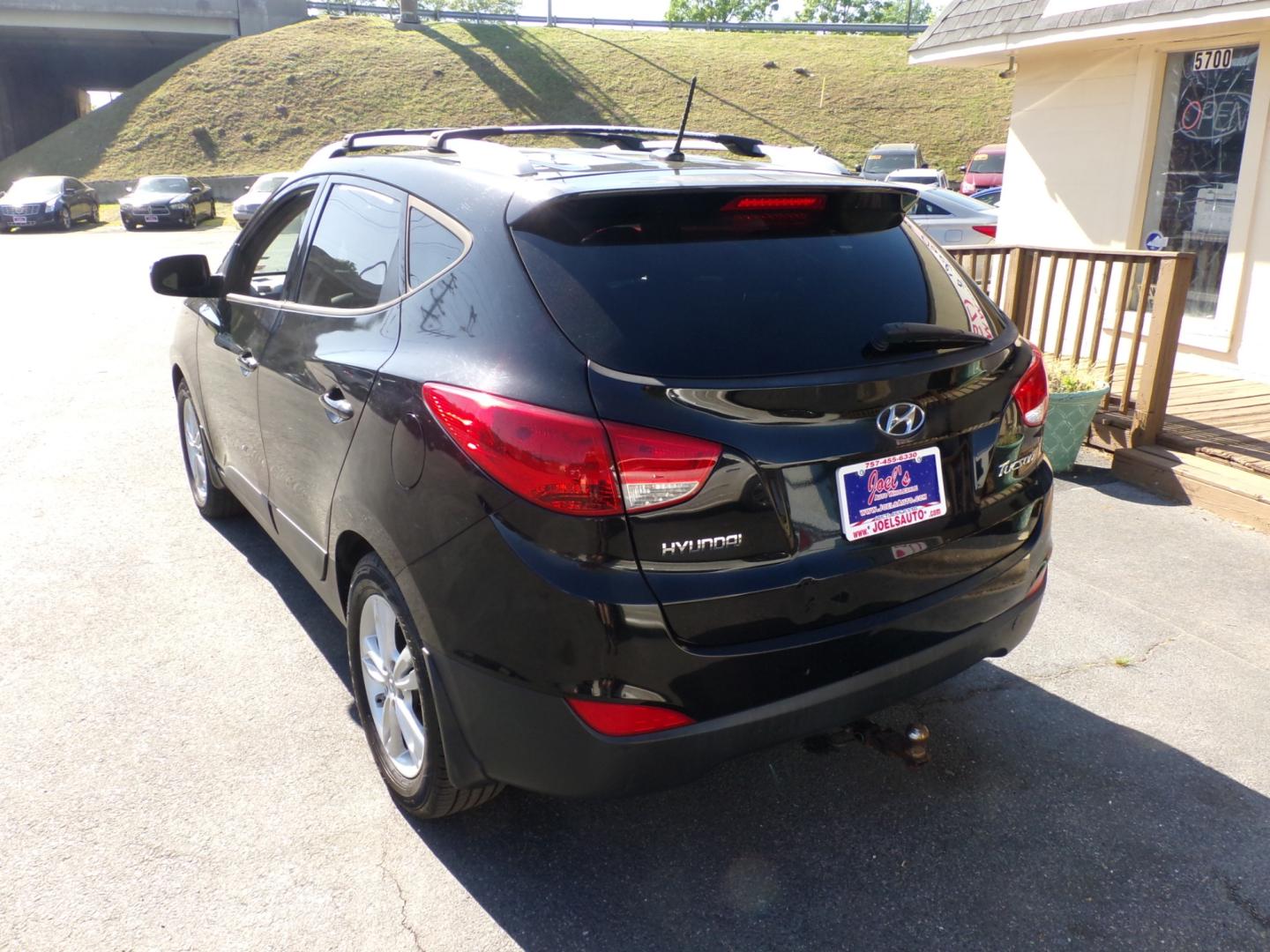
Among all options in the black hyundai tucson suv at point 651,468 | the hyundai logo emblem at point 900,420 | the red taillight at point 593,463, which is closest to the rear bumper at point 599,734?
the black hyundai tucson suv at point 651,468

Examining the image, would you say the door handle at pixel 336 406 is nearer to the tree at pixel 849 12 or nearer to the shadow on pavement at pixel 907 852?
the shadow on pavement at pixel 907 852

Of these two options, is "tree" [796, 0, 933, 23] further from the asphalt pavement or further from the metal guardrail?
the asphalt pavement

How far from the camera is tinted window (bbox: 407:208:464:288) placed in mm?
2725

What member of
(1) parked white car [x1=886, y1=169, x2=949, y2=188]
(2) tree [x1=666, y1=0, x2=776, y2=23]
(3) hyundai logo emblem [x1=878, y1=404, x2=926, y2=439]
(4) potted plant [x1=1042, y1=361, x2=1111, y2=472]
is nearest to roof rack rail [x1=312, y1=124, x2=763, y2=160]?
(3) hyundai logo emblem [x1=878, y1=404, x2=926, y2=439]

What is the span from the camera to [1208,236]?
830 centimetres

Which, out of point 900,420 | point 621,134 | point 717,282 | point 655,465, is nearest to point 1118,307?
point 621,134

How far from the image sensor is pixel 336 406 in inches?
118

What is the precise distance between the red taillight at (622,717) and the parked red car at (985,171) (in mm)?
27412

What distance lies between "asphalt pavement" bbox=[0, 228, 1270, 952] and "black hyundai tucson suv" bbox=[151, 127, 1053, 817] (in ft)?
1.06

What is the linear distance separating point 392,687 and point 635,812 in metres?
0.80

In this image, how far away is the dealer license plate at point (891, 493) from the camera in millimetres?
2451

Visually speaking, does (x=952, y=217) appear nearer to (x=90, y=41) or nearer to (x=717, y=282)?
(x=717, y=282)

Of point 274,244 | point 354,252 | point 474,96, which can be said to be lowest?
point 274,244

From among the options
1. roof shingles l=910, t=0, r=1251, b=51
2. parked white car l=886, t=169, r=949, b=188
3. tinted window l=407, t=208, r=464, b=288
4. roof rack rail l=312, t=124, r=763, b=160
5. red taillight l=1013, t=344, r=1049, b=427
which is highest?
roof shingles l=910, t=0, r=1251, b=51
